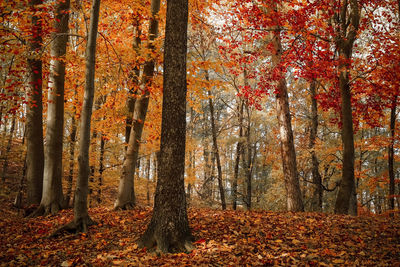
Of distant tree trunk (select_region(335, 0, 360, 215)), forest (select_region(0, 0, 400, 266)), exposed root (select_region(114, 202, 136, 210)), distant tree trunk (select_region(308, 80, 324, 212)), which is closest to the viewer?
forest (select_region(0, 0, 400, 266))

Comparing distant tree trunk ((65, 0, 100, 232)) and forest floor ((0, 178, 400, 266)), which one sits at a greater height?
distant tree trunk ((65, 0, 100, 232))

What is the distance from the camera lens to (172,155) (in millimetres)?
4457

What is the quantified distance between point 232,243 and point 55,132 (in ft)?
22.1

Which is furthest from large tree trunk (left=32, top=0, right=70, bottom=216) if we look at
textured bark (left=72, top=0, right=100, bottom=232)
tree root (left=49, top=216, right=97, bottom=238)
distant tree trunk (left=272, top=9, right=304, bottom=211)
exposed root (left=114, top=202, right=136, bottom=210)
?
distant tree trunk (left=272, top=9, right=304, bottom=211)

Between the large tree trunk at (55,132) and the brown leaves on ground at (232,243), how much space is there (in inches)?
57.6

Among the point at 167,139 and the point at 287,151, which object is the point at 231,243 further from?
the point at 287,151

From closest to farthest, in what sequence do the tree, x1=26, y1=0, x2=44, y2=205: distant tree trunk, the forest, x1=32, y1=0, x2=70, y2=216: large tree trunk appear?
1. the forest
2. the tree
3. x1=32, y1=0, x2=70, y2=216: large tree trunk
4. x1=26, y1=0, x2=44, y2=205: distant tree trunk

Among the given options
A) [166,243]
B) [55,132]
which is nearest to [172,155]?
[166,243]

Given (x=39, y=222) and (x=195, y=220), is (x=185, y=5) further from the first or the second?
(x=39, y=222)

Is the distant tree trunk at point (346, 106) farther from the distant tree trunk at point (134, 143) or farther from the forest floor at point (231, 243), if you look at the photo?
the distant tree trunk at point (134, 143)

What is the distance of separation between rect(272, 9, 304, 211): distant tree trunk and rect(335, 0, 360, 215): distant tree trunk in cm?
125

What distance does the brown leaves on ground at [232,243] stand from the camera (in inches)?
150

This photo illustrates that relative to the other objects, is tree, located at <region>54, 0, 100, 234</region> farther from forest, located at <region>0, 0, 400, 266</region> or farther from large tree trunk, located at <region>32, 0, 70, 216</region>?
large tree trunk, located at <region>32, 0, 70, 216</region>

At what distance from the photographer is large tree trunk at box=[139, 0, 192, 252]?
438 cm
